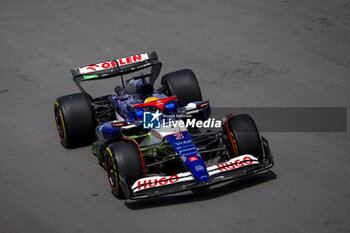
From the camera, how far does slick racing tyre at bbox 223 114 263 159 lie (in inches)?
389

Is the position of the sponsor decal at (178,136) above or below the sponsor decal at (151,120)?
below

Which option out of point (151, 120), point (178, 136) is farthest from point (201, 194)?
point (151, 120)

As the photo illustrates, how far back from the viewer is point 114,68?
39.4 feet

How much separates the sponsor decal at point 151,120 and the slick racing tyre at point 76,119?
144 centimetres

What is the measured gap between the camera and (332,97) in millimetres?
13273

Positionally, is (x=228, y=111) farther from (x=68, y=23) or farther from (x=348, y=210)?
(x=68, y=23)

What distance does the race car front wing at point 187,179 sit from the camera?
29.8 feet

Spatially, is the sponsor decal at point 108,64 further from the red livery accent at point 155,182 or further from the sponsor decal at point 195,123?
the red livery accent at point 155,182

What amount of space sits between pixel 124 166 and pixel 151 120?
133 centimetres

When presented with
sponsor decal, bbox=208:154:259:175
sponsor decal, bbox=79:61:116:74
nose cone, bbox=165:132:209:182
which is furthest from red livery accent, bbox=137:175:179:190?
sponsor decal, bbox=79:61:116:74

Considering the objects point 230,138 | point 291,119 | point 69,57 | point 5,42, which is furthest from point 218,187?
point 5,42

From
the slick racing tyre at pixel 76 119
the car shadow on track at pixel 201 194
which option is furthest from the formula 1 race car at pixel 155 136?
the car shadow on track at pixel 201 194

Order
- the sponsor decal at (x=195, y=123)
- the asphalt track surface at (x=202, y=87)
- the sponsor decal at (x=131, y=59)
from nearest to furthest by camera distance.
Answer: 1. the asphalt track surface at (x=202, y=87)
2. the sponsor decal at (x=195, y=123)
3. the sponsor decal at (x=131, y=59)

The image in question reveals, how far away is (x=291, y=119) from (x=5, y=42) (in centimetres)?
952
